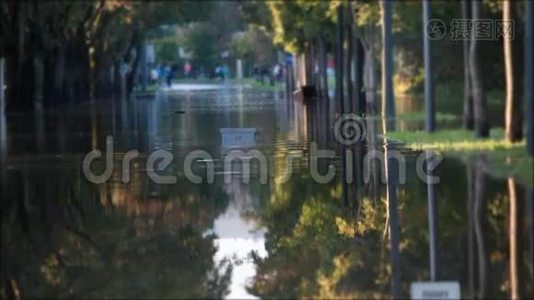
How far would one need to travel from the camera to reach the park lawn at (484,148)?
1574 cm

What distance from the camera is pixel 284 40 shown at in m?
51.2

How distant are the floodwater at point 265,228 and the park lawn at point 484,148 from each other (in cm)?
39

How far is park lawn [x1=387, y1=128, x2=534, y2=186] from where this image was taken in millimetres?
15736

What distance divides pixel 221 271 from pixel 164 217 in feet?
11.3

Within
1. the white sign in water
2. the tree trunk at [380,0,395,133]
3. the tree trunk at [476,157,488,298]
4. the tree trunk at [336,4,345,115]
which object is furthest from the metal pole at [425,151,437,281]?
the tree trunk at [336,4,345,115]

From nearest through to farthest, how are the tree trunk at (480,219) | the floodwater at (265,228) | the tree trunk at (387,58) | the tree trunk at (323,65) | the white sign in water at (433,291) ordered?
1. the white sign in water at (433,291)
2. the tree trunk at (480,219)
3. the floodwater at (265,228)
4. the tree trunk at (387,58)
5. the tree trunk at (323,65)

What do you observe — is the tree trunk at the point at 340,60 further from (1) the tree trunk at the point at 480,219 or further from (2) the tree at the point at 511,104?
(1) the tree trunk at the point at 480,219

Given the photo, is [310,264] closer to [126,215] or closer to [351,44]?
[126,215]

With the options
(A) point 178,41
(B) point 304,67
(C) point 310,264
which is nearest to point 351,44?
(B) point 304,67

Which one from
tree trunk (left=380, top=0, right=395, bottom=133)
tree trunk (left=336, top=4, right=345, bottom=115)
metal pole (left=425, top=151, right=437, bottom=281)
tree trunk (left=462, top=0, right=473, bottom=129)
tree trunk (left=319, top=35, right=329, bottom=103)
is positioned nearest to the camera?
A: metal pole (left=425, top=151, right=437, bottom=281)

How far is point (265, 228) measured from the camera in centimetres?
1267

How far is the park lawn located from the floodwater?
1.28 feet

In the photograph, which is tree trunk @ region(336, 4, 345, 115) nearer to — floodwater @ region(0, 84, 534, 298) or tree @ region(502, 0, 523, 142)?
tree @ region(502, 0, 523, 142)

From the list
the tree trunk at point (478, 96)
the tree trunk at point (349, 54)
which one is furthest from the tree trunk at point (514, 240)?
the tree trunk at point (349, 54)
